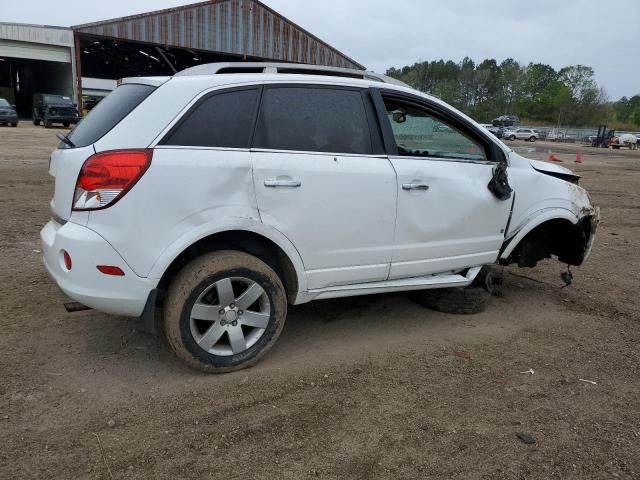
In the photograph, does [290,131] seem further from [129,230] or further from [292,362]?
[292,362]

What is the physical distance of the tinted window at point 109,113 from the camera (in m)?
3.08

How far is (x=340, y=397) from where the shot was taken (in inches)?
124

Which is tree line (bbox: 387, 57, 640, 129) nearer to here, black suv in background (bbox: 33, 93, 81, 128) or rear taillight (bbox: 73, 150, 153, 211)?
black suv in background (bbox: 33, 93, 81, 128)

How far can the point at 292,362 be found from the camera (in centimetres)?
356

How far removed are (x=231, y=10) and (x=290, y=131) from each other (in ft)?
96.4

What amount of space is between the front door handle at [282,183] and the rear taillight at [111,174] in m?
0.70

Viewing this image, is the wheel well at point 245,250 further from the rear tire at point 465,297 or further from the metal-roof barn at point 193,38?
the metal-roof barn at point 193,38

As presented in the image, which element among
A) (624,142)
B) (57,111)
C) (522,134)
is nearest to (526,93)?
(522,134)

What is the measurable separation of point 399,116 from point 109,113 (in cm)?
208

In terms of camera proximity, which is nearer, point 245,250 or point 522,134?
point 245,250

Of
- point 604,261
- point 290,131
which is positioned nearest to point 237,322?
point 290,131

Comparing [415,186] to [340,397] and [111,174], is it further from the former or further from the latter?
[111,174]

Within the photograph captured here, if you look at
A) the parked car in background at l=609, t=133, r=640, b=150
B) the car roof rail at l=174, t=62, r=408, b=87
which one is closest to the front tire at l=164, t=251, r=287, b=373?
the car roof rail at l=174, t=62, r=408, b=87

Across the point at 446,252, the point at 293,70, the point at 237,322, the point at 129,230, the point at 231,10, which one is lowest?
the point at 237,322
